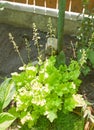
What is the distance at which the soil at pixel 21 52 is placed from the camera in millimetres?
3281

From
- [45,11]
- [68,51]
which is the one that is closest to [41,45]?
[68,51]

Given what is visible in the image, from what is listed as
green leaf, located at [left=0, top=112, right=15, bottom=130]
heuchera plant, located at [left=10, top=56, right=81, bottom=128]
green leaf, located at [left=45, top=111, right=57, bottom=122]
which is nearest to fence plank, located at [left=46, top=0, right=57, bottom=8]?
heuchera plant, located at [left=10, top=56, right=81, bottom=128]

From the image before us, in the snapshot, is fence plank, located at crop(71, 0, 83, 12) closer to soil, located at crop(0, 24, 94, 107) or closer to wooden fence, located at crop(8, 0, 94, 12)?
wooden fence, located at crop(8, 0, 94, 12)

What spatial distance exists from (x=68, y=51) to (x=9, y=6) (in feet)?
3.33

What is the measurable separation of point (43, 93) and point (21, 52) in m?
1.16

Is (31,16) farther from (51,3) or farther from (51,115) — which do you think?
(51,115)

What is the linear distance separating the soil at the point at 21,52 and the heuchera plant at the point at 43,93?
0.36 meters

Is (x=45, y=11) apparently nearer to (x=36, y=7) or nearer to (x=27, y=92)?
(x=36, y=7)

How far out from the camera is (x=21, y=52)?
3.84m

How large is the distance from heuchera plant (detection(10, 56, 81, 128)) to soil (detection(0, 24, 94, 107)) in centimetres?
36

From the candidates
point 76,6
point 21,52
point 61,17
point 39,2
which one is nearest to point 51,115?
point 61,17

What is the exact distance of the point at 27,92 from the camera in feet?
9.19

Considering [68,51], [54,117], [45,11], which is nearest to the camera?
[54,117]

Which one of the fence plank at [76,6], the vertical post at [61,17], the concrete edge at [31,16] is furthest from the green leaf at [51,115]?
the fence plank at [76,6]
